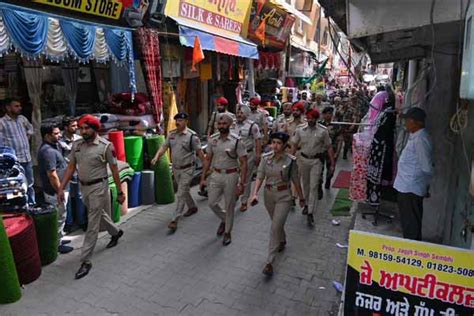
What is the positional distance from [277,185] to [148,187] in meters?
3.50

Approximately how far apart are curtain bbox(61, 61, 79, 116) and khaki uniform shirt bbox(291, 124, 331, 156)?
4.96 m

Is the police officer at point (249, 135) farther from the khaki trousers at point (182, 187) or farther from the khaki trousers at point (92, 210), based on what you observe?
the khaki trousers at point (92, 210)

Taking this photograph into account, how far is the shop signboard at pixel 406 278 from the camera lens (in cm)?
247

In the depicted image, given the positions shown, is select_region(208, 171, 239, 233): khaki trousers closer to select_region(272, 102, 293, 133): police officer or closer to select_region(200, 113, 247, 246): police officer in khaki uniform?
select_region(200, 113, 247, 246): police officer in khaki uniform

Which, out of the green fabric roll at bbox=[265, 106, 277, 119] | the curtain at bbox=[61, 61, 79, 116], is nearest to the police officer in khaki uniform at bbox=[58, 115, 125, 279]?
the curtain at bbox=[61, 61, 79, 116]

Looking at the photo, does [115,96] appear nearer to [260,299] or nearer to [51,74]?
[51,74]

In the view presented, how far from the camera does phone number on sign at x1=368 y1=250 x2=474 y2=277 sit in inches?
96.8

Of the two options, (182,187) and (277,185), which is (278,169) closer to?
(277,185)

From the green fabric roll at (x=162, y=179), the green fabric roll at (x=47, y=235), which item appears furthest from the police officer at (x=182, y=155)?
the green fabric roll at (x=47, y=235)

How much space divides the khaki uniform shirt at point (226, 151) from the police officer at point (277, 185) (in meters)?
0.77

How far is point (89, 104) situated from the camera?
954cm

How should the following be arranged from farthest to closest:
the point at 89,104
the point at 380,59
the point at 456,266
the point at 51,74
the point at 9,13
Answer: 1. the point at 89,104
2. the point at 51,74
3. the point at 380,59
4. the point at 9,13
5. the point at 456,266

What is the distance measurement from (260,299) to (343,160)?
905cm

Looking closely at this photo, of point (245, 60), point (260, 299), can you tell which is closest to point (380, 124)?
point (260, 299)
